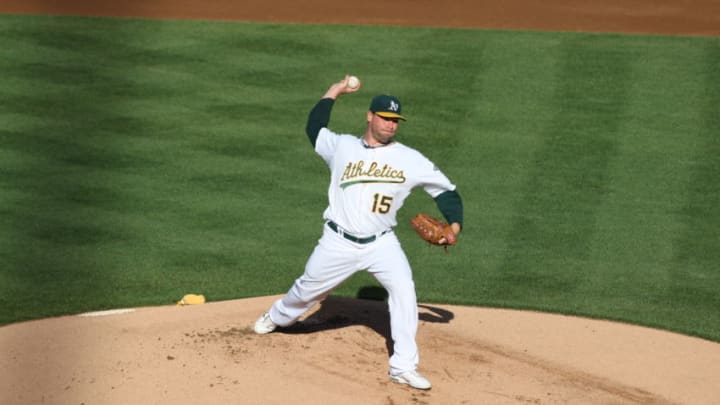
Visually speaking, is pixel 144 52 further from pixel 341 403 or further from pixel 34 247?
pixel 341 403

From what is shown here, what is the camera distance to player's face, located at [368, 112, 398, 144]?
816 cm

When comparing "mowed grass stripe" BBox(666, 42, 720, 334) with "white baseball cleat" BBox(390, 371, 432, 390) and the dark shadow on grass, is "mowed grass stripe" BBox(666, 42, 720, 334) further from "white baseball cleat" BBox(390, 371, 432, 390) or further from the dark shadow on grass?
"white baseball cleat" BBox(390, 371, 432, 390)

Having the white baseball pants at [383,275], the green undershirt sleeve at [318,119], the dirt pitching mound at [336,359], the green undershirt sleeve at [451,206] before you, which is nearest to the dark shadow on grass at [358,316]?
the dirt pitching mound at [336,359]

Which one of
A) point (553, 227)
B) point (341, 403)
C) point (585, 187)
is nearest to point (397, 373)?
point (341, 403)

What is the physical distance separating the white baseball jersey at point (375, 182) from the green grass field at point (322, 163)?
2.29 metres

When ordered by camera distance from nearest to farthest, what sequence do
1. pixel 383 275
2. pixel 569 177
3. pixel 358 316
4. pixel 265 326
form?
pixel 383 275, pixel 265 326, pixel 358 316, pixel 569 177

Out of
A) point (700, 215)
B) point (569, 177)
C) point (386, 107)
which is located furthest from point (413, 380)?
point (569, 177)

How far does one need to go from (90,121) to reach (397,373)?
752 centimetres

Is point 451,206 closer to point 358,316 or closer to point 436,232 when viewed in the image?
point 436,232

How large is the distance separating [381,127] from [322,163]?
5.40 m

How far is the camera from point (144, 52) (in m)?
16.3

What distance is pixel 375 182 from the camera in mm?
8141

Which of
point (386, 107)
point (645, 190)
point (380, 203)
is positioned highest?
point (386, 107)

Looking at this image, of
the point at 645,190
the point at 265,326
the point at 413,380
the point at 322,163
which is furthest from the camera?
the point at 322,163
